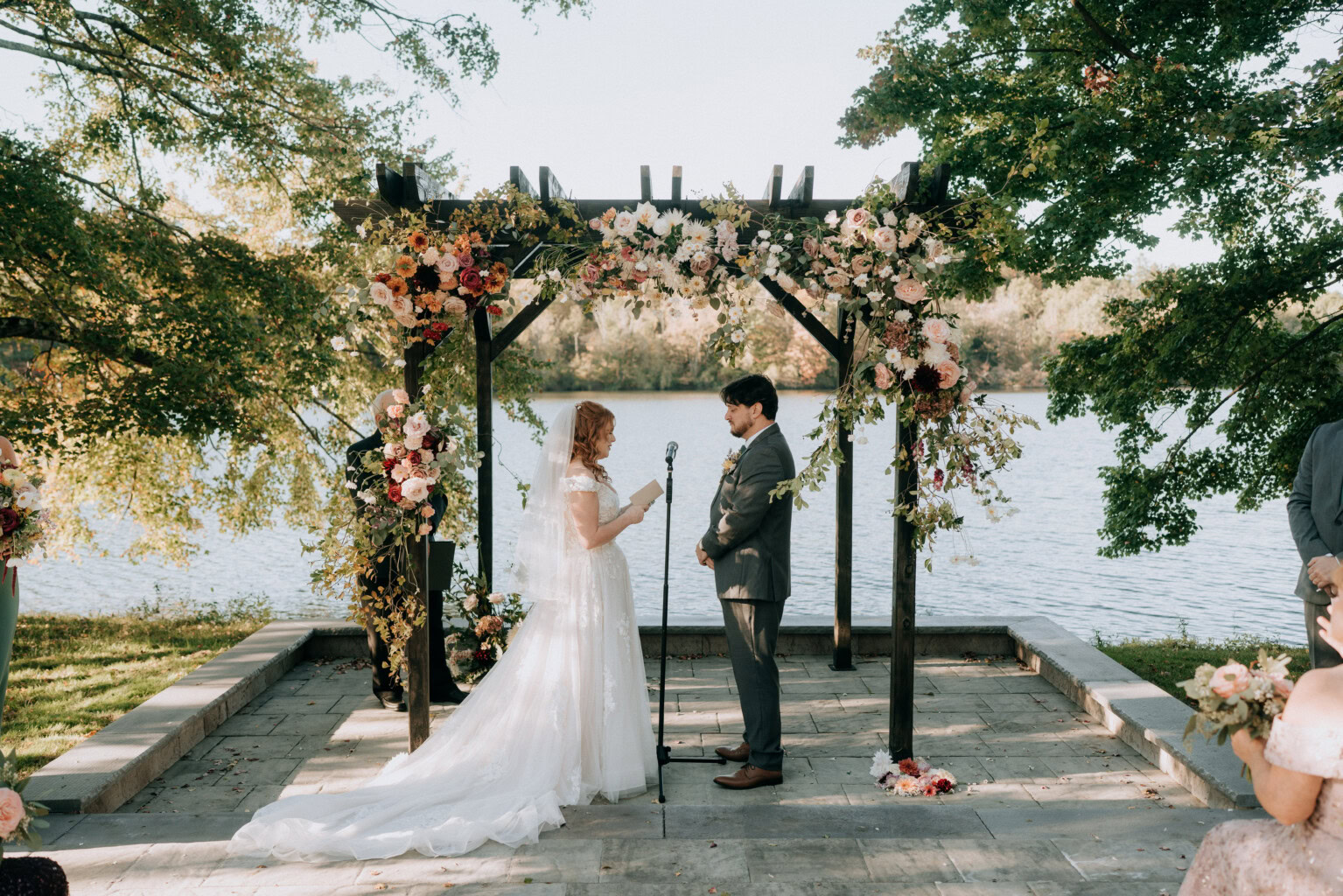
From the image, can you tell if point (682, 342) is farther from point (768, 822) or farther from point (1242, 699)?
point (1242, 699)

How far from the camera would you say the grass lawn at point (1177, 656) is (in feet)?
23.1

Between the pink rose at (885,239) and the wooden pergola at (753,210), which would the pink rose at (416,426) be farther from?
the pink rose at (885,239)

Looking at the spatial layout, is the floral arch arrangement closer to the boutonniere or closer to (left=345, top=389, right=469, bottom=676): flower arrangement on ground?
(left=345, top=389, right=469, bottom=676): flower arrangement on ground

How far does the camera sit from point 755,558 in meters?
4.61

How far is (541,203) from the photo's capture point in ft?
16.4

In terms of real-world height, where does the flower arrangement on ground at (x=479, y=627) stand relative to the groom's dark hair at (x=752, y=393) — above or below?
below

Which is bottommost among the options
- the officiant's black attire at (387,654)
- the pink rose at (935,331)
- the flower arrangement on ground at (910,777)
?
the flower arrangement on ground at (910,777)

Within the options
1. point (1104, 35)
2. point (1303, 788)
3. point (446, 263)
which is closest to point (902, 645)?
point (1303, 788)

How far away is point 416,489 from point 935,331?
2391mm

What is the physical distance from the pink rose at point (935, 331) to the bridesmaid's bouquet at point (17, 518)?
3.79 metres

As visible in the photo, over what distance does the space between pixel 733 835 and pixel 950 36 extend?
8.79m

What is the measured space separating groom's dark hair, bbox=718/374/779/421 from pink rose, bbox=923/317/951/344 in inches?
28.0

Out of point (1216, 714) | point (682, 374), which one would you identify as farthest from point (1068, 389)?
point (682, 374)

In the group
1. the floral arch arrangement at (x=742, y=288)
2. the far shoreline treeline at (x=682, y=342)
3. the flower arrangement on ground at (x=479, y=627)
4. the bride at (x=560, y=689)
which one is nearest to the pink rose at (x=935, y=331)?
the floral arch arrangement at (x=742, y=288)
